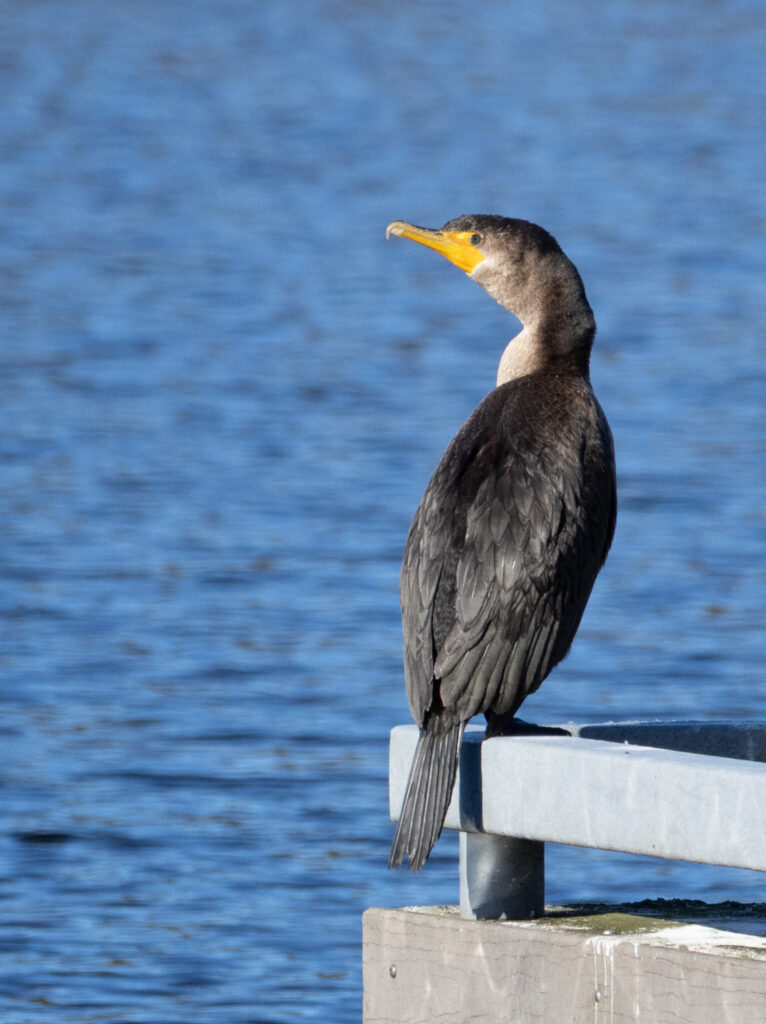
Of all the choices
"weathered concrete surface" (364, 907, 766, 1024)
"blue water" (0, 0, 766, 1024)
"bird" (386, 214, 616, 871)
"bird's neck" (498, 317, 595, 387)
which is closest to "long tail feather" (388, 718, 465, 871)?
"bird" (386, 214, 616, 871)

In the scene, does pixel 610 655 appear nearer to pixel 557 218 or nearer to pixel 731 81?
pixel 557 218

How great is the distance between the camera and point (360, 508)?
10.0 meters

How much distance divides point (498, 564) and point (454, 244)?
853 millimetres

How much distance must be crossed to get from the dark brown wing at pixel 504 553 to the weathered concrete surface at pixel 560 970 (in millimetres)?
334

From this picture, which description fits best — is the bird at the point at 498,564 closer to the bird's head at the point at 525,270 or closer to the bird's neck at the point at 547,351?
the bird's neck at the point at 547,351

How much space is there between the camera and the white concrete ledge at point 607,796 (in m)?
2.90

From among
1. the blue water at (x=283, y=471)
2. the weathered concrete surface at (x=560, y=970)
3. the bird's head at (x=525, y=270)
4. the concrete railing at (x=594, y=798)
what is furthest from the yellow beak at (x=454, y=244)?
the blue water at (x=283, y=471)

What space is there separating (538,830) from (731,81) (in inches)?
916

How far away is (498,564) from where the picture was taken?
3.53 metres

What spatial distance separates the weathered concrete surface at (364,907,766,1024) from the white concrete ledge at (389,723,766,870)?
0.15 meters

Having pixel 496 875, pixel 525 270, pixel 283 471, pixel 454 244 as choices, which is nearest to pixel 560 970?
pixel 496 875

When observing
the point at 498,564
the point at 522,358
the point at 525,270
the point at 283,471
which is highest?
the point at 283,471

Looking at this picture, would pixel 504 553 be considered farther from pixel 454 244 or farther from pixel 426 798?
pixel 454 244

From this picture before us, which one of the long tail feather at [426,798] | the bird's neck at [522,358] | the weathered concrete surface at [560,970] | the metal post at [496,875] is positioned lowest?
the weathered concrete surface at [560,970]
